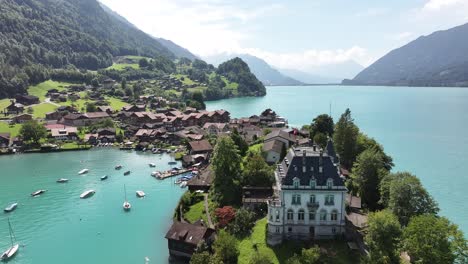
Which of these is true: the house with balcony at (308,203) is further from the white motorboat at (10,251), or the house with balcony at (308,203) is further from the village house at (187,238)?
the white motorboat at (10,251)

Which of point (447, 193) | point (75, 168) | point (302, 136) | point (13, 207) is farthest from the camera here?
point (302, 136)

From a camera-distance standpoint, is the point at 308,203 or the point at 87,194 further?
the point at 87,194

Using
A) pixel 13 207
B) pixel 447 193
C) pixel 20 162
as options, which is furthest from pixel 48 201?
pixel 447 193

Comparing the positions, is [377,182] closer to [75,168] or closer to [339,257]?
[339,257]

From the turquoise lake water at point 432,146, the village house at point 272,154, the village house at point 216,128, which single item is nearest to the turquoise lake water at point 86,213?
the village house at point 272,154

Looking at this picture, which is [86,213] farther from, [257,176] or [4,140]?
[4,140]

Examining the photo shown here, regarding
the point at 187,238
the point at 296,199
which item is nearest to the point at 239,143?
the point at 187,238
